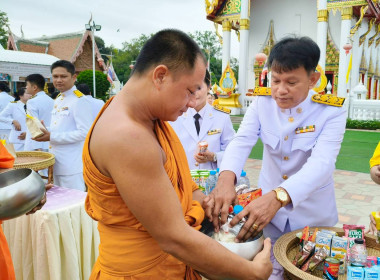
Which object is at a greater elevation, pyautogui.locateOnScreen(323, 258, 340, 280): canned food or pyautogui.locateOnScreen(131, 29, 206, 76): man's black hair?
pyautogui.locateOnScreen(131, 29, 206, 76): man's black hair

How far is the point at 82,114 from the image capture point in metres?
3.85

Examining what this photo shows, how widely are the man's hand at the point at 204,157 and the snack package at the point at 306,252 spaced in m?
1.36

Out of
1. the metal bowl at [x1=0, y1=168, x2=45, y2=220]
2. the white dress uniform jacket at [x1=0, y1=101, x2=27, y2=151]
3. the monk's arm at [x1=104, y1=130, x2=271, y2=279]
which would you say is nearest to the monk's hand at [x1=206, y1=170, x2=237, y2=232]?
the monk's arm at [x1=104, y1=130, x2=271, y2=279]

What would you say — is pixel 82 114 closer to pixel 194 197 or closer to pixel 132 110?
pixel 194 197

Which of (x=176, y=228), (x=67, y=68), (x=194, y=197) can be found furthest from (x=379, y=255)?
(x=67, y=68)

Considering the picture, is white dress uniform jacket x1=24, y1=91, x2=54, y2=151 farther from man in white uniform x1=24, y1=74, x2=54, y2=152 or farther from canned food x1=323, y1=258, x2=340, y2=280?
Result: canned food x1=323, y1=258, x2=340, y2=280

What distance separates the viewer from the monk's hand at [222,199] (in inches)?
52.7

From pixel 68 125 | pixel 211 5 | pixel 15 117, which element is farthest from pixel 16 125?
pixel 211 5

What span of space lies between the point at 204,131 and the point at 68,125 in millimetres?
1865

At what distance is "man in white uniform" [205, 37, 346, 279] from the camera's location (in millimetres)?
1483

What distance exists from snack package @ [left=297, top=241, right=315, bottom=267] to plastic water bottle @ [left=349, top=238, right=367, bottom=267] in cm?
15

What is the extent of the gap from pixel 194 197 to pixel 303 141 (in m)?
0.69

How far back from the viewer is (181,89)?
103 cm

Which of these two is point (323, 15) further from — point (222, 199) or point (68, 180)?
point (222, 199)
